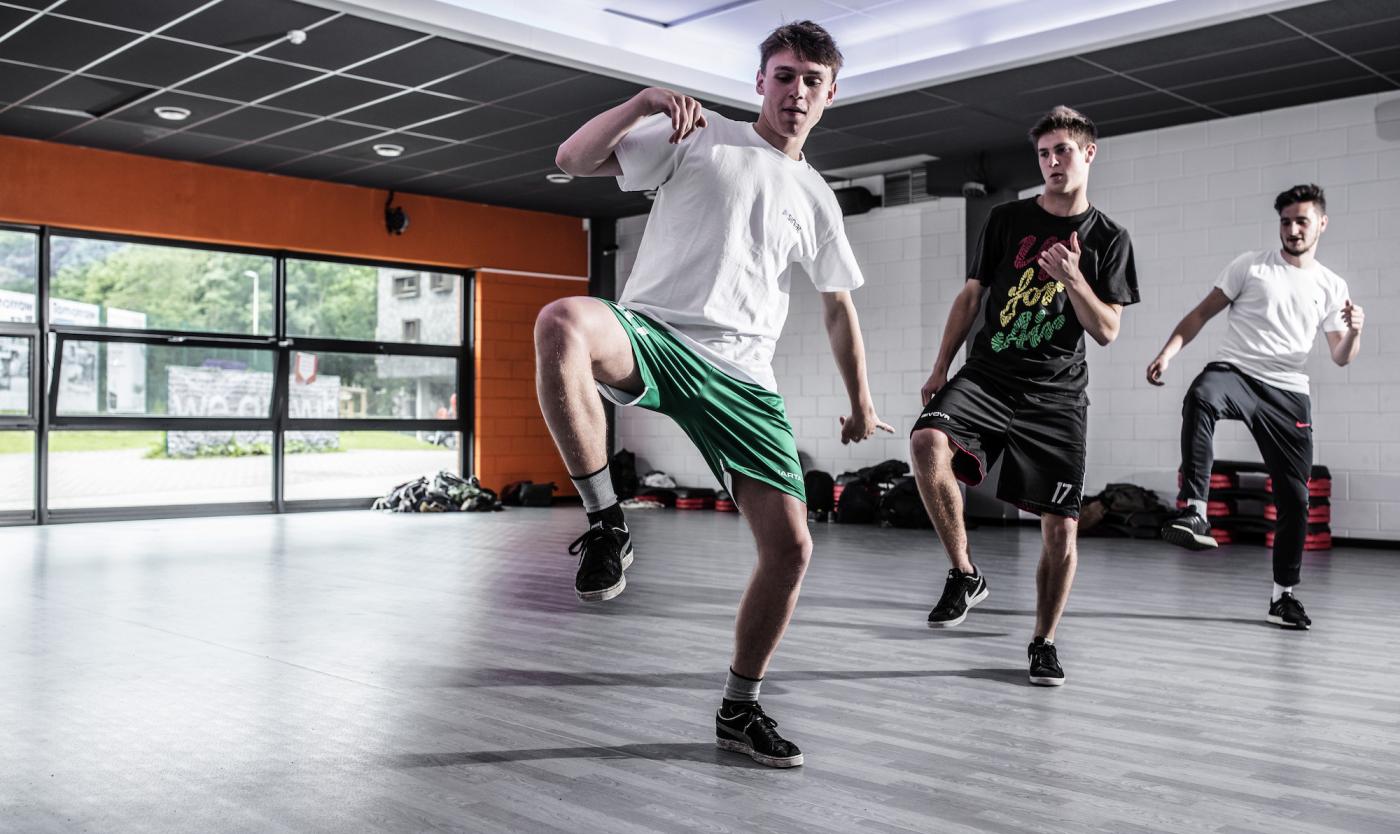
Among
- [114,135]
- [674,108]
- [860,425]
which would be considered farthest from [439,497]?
[674,108]

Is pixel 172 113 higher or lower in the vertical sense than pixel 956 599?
higher

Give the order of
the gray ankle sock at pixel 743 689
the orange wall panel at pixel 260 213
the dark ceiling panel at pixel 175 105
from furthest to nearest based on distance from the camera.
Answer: the orange wall panel at pixel 260 213 < the dark ceiling panel at pixel 175 105 < the gray ankle sock at pixel 743 689

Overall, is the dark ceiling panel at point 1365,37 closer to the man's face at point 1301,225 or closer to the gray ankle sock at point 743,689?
the man's face at point 1301,225

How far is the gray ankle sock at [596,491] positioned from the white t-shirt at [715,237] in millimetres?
342

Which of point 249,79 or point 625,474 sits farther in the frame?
point 625,474

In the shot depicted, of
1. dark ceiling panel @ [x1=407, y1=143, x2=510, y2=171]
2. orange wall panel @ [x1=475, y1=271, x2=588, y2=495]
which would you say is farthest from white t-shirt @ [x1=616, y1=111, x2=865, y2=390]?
orange wall panel @ [x1=475, y1=271, x2=588, y2=495]

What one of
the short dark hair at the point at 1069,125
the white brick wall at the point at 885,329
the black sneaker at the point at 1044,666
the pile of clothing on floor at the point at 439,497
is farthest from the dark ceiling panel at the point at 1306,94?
the pile of clothing on floor at the point at 439,497

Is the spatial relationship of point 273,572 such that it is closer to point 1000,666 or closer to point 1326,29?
point 1000,666

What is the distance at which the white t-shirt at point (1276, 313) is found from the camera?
417 centimetres

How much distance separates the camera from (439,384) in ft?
37.5

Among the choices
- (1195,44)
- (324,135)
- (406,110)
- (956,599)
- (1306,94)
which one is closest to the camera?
(956,599)

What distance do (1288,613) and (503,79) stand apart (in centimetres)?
537

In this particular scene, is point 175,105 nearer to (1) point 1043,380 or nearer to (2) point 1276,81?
(1) point 1043,380

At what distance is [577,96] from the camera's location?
7.67 metres
